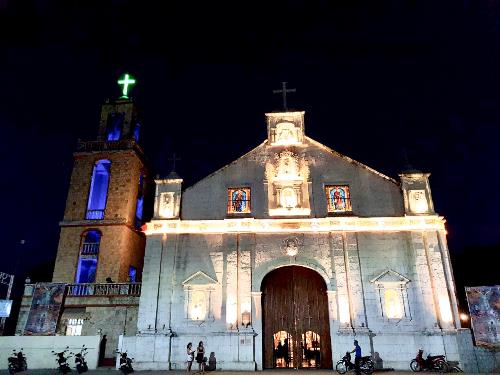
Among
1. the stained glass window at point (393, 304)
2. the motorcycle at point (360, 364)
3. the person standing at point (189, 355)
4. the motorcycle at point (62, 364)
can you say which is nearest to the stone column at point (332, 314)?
the motorcycle at point (360, 364)

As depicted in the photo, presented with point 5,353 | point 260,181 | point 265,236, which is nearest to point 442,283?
point 265,236

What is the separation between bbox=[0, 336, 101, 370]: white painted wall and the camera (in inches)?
883

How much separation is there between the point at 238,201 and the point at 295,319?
7.73 m

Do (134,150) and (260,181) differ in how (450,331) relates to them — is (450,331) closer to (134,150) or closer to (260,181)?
(260,181)

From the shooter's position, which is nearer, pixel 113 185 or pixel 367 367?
pixel 367 367

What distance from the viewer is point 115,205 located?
30.8 meters

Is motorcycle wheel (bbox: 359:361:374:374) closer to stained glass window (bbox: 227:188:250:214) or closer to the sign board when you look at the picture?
stained glass window (bbox: 227:188:250:214)

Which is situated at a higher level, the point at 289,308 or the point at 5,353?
the point at 289,308

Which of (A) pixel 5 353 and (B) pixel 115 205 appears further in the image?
(B) pixel 115 205

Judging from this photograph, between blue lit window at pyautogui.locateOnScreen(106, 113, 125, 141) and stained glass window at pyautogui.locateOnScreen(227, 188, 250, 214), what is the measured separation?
566 inches

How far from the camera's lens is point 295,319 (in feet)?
75.6

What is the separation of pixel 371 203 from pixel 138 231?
1840 cm

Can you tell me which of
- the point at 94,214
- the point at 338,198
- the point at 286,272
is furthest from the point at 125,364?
the point at 338,198

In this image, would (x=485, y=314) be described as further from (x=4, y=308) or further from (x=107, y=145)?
(x=107, y=145)
